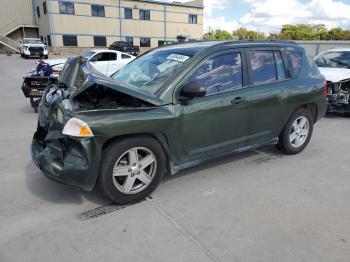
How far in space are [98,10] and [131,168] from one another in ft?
140

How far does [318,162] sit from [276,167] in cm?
74

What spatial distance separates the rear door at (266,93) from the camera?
167 inches

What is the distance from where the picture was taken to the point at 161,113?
346cm

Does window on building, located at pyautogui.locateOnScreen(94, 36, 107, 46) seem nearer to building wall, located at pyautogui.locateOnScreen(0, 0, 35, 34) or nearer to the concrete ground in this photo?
building wall, located at pyautogui.locateOnScreen(0, 0, 35, 34)

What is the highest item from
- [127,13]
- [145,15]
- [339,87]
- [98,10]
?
[98,10]

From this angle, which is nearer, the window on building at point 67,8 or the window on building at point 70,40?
the window on building at point 67,8

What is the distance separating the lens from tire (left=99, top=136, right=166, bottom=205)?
3.24 metres

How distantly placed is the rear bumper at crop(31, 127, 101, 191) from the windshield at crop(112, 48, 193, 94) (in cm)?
99

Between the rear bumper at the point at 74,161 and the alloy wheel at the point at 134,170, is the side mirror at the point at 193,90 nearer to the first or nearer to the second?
the alloy wheel at the point at 134,170

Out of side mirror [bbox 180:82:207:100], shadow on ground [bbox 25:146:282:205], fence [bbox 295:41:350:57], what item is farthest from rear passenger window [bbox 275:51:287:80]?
fence [bbox 295:41:350:57]

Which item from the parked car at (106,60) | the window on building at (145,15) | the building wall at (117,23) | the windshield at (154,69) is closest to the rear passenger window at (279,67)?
the windshield at (154,69)

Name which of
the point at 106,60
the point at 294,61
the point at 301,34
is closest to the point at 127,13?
the point at 106,60

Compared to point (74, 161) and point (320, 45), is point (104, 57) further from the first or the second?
point (320, 45)

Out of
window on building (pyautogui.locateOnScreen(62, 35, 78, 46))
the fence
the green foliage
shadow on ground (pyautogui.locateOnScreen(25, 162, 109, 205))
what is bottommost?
shadow on ground (pyautogui.locateOnScreen(25, 162, 109, 205))
